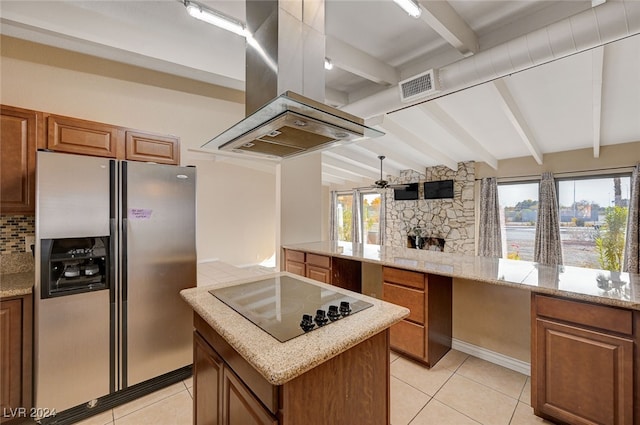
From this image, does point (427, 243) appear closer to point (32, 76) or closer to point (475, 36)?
point (475, 36)

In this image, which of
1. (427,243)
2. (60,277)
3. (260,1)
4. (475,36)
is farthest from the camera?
(427,243)

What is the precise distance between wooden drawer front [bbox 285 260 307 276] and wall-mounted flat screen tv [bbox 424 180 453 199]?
4580 mm

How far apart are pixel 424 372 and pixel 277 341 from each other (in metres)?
1.91

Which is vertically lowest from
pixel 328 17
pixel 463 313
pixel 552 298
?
pixel 463 313

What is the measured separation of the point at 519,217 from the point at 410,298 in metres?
4.81

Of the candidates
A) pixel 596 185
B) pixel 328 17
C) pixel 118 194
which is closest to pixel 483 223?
pixel 596 185

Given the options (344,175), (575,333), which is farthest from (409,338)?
(344,175)

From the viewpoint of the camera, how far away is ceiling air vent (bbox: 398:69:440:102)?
261 cm

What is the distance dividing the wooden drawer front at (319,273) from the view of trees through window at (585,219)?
4.88 m

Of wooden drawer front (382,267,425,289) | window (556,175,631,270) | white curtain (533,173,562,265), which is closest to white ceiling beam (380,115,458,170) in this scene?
white curtain (533,173,562,265)

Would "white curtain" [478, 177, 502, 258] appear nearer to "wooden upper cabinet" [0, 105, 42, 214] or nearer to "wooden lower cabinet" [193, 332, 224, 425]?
"wooden lower cabinet" [193, 332, 224, 425]

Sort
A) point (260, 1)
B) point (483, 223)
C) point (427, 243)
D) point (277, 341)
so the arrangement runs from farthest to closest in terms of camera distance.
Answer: point (427, 243) < point (483, 223) < point (260, 1) < point (277, 341)

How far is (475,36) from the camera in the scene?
248cm

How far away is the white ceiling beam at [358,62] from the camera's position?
8.21 ft
